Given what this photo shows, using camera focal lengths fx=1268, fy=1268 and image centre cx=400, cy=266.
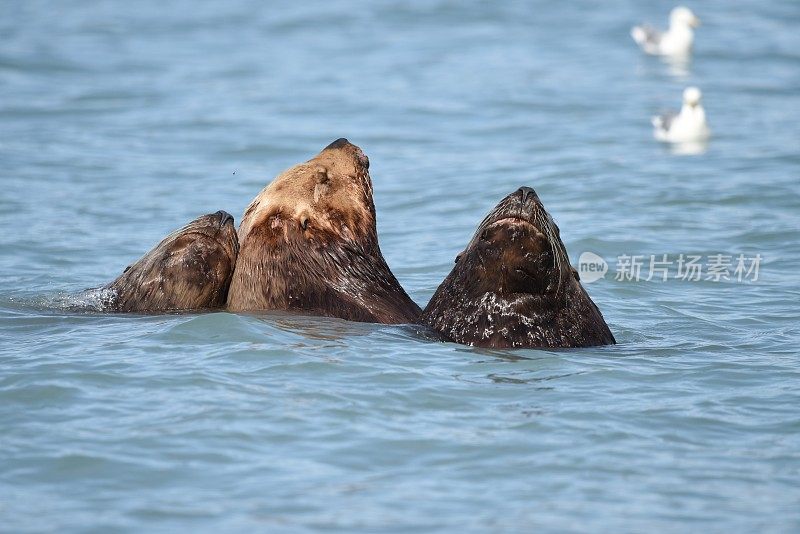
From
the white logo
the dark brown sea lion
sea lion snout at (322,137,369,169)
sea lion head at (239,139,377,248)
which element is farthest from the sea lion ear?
the white logo

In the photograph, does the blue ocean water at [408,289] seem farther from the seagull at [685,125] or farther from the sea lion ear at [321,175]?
the sea lion ear at [321,175]

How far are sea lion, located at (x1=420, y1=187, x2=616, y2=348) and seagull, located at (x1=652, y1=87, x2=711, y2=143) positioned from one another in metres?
9.14

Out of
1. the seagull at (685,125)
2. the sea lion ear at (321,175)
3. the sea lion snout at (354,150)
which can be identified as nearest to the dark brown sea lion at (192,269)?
the sea lion ear at (321,175)

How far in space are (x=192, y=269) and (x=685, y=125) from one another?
31.3 feet

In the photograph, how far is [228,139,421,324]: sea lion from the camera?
7348 millimetres

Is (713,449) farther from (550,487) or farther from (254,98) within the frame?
(254,98)

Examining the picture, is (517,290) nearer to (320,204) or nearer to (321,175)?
(320,204)

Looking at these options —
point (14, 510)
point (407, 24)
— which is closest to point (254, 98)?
point (407, 24)

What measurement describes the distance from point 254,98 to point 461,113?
131 inches

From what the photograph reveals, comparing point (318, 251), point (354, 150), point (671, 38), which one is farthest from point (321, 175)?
point (671, 38)

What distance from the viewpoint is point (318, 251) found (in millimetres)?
7422

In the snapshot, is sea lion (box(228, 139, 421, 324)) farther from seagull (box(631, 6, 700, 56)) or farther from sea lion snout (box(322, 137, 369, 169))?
seagull (box(631, 6, 700, 56))

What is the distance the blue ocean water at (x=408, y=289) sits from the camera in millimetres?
5062

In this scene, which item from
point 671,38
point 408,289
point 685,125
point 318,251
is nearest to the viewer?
point 318,251
